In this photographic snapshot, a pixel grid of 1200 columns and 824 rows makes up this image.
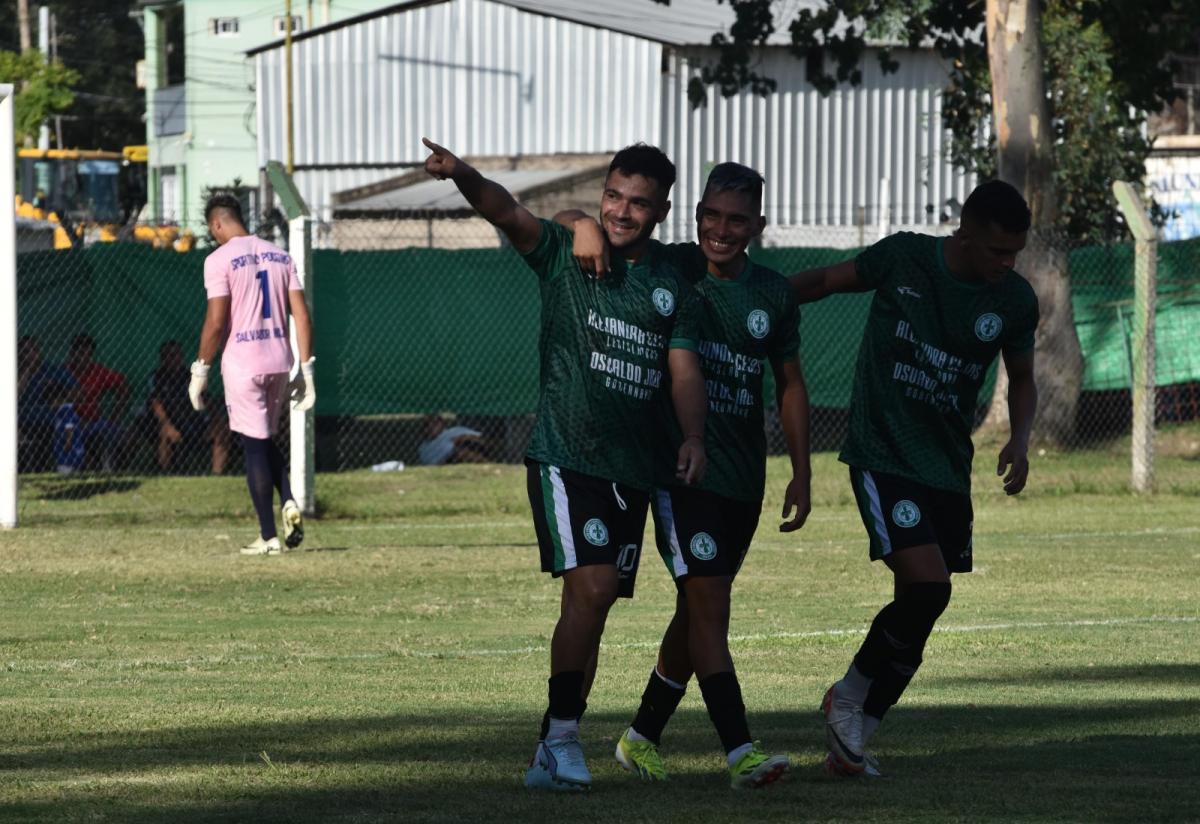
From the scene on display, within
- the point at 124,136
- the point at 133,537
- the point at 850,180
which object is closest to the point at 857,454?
the point at 133,537

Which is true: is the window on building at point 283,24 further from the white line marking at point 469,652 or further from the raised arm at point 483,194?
the raised arm at point 483,194

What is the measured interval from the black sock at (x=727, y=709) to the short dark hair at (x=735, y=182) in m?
1.39

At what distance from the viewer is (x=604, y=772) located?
19.7 feet

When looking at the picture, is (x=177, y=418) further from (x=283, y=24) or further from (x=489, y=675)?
(x=283, y=24)

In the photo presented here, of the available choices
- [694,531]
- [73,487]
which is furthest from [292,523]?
[694,531]

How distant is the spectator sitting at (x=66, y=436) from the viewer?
16875 millimetres

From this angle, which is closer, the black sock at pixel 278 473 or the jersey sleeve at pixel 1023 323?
the jersey sleeve at pixel 1023 323

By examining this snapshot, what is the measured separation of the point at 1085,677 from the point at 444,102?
38.8 meters

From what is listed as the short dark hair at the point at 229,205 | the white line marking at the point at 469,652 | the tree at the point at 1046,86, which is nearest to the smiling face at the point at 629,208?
the white line marking at the point at 469,652

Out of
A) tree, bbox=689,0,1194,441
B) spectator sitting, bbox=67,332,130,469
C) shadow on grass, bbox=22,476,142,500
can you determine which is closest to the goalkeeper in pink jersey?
shadow on grass, bbox=22,476,142,500

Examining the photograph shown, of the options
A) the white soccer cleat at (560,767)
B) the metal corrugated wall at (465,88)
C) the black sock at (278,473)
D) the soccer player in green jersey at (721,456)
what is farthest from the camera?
A: the metal corrugated wall at (465,88)

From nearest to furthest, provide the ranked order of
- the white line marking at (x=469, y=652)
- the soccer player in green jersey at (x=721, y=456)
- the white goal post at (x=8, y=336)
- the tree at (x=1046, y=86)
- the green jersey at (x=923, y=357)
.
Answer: the soccer player in green jersey at (x=721, y=456), the green jersey at (x=923, y=357), the white line marking at (x=469, y=652), the white goal post at (x=8, y=336), the tree at (x=1046, y=86)

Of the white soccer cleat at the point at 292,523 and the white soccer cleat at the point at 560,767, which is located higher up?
the white soccer cleat at the point at 560,767

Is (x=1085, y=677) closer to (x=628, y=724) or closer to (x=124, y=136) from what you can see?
(x=628, y=724)
